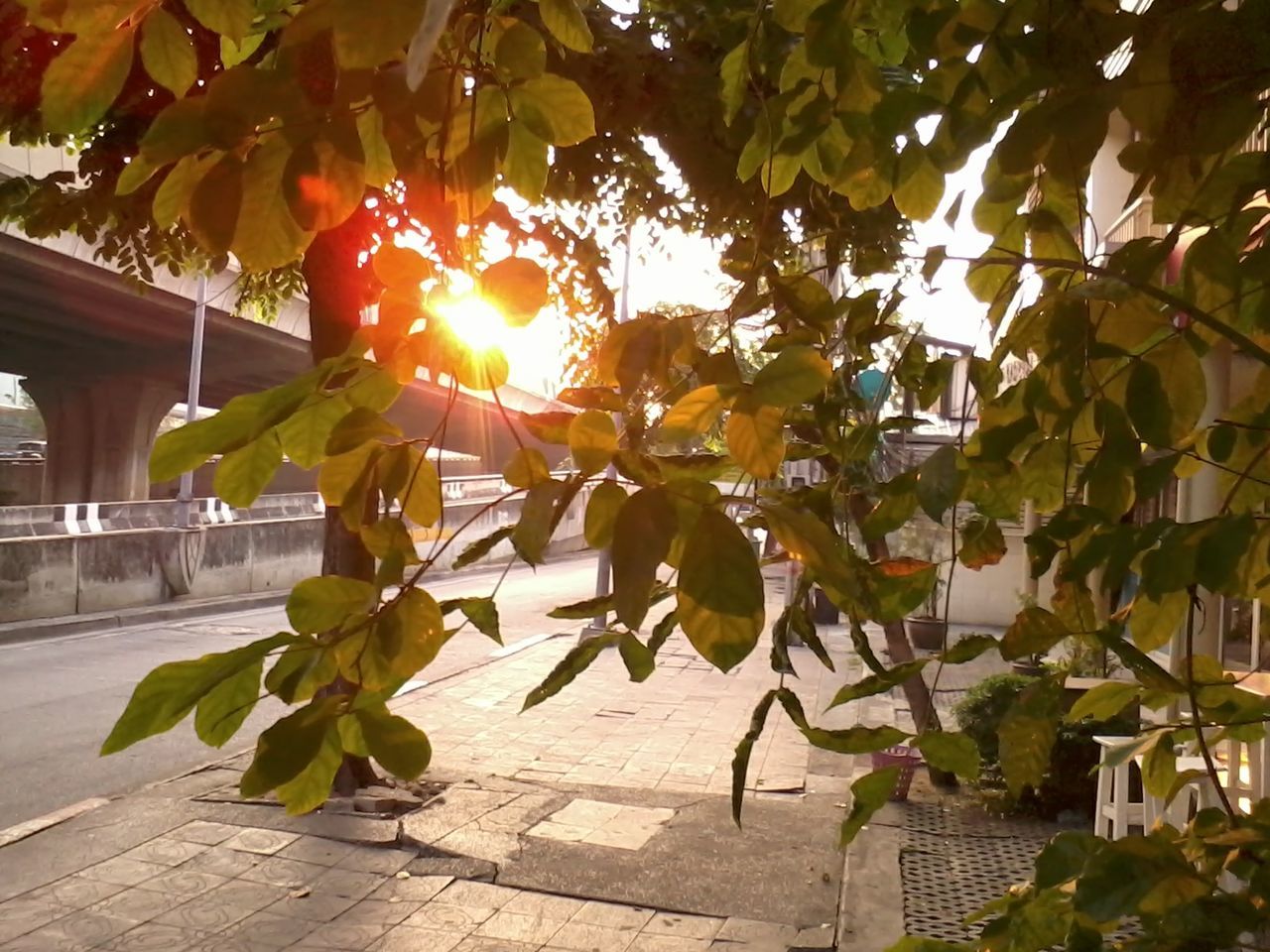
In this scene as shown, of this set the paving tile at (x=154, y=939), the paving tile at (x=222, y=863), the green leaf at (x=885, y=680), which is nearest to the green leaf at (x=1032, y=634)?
the green leaf at (x=885, y=680)

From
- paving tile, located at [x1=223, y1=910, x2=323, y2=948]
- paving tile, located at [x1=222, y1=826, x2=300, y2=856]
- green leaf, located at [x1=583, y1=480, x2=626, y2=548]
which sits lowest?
paving tile, located at [x1=223, y1=910, x2=323, y2=948]

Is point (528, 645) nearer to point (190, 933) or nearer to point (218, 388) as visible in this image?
point (190, 933)

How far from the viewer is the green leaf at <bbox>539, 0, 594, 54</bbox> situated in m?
1.35

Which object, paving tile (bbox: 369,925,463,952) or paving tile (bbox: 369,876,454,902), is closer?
paving tile (bbox: 369,925,463,952)

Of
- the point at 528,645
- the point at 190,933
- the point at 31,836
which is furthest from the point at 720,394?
the point at 528,645

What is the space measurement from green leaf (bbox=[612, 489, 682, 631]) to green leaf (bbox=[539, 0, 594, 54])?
0.71 metres

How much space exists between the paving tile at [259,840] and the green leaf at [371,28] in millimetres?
6533

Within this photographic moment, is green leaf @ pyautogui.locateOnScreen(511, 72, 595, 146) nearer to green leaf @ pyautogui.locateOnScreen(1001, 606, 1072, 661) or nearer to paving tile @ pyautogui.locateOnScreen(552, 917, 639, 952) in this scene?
green leaf @ pyautogui.locateOnScreen(1001, 606, 1072, 661)

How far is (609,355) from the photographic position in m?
1.22

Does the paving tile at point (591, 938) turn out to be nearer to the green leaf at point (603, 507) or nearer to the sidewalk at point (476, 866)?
the sidewalk at point (476, 866)

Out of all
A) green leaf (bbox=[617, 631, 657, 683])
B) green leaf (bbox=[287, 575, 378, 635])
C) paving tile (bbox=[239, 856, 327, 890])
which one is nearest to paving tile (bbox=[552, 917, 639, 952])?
paving tile (bbox=[239, 856, 327, 890])

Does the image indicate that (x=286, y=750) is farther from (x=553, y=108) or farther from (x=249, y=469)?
(x=553, y=108)

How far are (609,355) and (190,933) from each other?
17.0 feet

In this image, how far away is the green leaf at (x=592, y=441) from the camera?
99 centimetres
